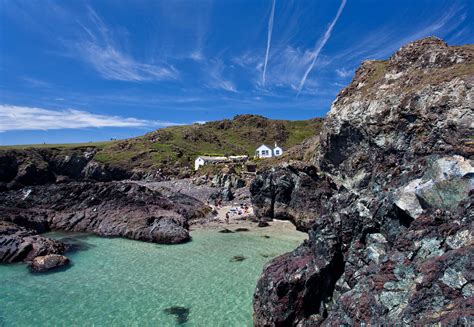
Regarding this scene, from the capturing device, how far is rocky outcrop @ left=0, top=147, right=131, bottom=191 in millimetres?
103688

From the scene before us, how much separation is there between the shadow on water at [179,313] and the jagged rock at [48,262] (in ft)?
46.3

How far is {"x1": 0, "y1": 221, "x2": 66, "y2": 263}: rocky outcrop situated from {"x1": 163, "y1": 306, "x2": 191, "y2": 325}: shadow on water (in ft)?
56.6

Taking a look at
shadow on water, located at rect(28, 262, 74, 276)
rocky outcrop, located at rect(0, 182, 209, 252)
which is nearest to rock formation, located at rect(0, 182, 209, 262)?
rocky outcrop, located at rect(0, 182, 209, 252)

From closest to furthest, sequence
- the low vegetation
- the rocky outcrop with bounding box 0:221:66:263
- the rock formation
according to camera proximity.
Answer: the rocky outcrop with bounding box 0:221:66:263
the rock formation
the low vegetation

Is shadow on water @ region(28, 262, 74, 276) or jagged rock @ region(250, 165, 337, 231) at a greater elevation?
jagged rock @ region(250, 165, 337, 231)

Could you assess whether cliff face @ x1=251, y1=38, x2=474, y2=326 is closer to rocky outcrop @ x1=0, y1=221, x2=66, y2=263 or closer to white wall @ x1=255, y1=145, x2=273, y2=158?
rocky outcrop @ x1=0, y1=221, x2=66, y2=263

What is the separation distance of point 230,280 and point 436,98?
29.8 meters

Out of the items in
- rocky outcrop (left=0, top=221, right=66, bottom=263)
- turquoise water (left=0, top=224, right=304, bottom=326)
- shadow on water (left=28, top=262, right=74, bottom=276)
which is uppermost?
rocky outcrop (left=0, top=221, right=66, bottom=263)

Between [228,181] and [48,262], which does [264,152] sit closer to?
[228,181]

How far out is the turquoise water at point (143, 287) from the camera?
1786 centimetres

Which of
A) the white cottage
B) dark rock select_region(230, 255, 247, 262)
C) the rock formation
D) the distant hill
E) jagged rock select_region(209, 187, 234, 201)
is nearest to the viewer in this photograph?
dark rock select_region(230, 255, 247, 262)

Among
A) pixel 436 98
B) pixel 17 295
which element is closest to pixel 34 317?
pixel 17 295

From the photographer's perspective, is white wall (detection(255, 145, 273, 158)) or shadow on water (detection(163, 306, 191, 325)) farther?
white wall (detection(255, 145, 273, 158))

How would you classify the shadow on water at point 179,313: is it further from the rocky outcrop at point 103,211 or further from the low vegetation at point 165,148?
the low vegetation at point 165,148
